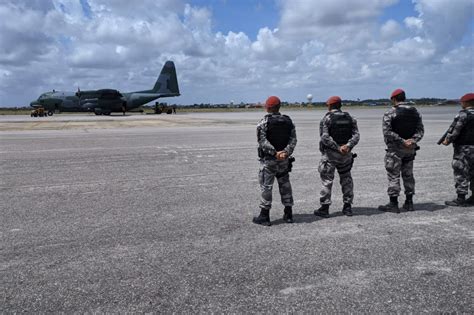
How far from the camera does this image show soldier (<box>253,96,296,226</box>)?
5.98m

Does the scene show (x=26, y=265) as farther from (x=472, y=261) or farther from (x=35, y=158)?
(x=35, y=158)

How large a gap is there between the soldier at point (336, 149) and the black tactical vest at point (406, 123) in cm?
83

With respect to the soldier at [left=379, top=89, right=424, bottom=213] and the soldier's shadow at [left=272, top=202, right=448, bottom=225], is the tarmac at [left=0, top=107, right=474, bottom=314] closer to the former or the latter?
the soldier's shadow at [left=272, top=202, right=448, bottom=225]

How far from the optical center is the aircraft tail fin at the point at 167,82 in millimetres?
57594

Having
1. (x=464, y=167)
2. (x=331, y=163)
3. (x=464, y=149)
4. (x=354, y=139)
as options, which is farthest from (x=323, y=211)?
(x=464, y=149)

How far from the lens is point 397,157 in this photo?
6.70 m

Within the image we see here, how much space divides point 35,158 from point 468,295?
13360 mm

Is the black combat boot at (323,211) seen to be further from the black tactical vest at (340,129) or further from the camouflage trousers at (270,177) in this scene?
the black tactical vest at (340,129)

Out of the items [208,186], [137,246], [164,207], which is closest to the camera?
[137,246]

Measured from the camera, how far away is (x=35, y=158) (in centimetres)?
1298

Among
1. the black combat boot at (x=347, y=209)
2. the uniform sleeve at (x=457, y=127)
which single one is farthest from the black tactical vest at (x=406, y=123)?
the black combat boot at (x=347, y=209)

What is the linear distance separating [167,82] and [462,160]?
5479cm

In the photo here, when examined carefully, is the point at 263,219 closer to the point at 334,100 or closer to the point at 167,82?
the point at 334,100

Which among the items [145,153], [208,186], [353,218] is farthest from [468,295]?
[145,153]
